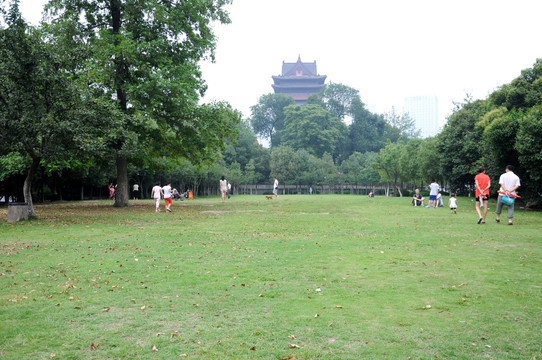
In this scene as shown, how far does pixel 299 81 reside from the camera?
97188 millimetres

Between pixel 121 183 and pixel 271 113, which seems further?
pixel 271 113

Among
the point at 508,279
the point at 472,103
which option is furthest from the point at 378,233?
the point at 472,103

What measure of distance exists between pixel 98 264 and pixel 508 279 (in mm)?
6699

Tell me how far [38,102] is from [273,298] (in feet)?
43.3

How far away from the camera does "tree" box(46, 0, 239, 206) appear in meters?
19.1

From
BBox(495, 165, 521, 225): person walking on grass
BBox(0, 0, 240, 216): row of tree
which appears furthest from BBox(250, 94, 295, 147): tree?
BBox(495, 165, 521, 225): person walking on grass

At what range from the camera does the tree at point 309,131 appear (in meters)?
72.1

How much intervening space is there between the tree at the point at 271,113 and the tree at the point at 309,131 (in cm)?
1081

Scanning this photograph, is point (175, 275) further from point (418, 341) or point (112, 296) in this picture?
point (418, 341)

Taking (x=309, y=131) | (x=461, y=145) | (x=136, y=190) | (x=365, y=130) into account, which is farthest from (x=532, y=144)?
(x=365, y=130)

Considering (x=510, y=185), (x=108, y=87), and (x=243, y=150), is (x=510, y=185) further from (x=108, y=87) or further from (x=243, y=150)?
(x=243, y=150)

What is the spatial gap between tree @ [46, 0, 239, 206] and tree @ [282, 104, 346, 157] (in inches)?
1954

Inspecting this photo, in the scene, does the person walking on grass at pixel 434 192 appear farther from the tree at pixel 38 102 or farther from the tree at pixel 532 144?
the tree at pixel 38 102

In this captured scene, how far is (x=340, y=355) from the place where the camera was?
11.7 ft
